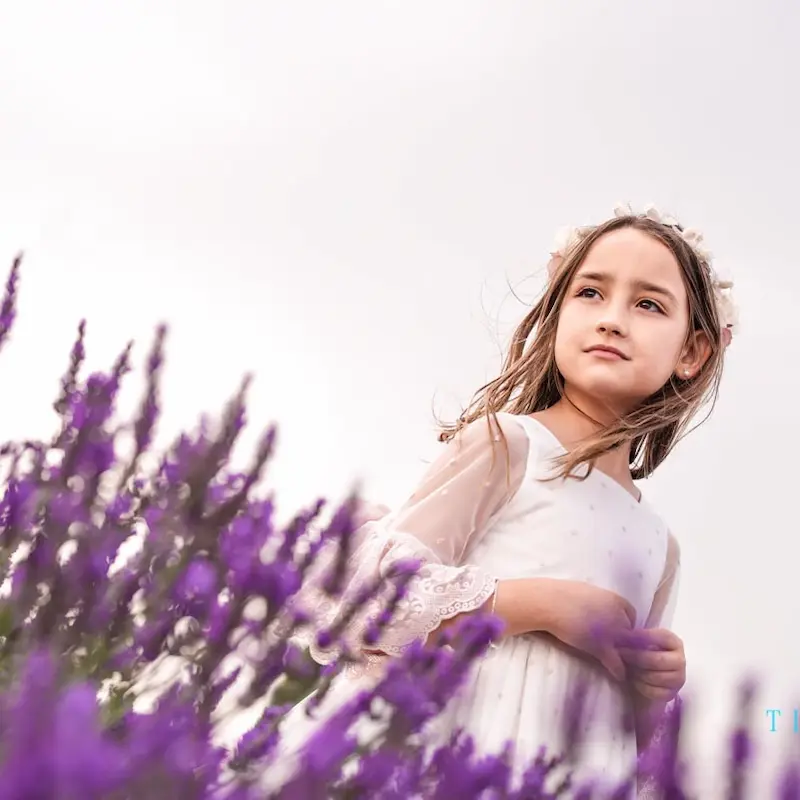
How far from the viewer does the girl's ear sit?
184 centimetres

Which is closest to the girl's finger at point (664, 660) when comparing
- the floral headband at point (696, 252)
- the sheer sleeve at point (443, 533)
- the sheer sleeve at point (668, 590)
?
the sheer sleeve at point (443, 533)

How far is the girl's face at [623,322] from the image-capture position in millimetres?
1655

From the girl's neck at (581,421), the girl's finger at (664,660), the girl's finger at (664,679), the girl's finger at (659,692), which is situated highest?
Answer: the girl's neck at (581,421)

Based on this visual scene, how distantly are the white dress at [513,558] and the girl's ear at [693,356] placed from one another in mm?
264

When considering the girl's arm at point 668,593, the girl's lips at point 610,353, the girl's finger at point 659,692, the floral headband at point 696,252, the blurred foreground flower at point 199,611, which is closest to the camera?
the blurred foreground flower at point 199,611

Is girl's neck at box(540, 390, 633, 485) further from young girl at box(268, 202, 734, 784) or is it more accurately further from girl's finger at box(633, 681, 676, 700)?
girl's finger at box(633, 681, 676, 700)

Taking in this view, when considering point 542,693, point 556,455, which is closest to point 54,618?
point 542,693

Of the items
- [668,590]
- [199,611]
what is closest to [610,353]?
[668,590]

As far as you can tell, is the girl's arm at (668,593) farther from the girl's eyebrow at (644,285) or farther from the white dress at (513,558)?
the girl's eyebrow at (644,285)

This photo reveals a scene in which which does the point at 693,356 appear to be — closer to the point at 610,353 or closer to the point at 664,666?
the point at 610,353

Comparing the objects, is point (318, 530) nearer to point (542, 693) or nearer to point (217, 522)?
point (217, 522)

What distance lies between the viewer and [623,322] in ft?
5.43

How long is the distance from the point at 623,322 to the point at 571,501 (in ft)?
0.98

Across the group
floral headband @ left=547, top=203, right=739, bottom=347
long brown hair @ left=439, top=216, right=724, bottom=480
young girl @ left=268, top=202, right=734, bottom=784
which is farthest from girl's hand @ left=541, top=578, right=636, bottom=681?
floral headband @ left=547, top=203, right=739, bottom=347
